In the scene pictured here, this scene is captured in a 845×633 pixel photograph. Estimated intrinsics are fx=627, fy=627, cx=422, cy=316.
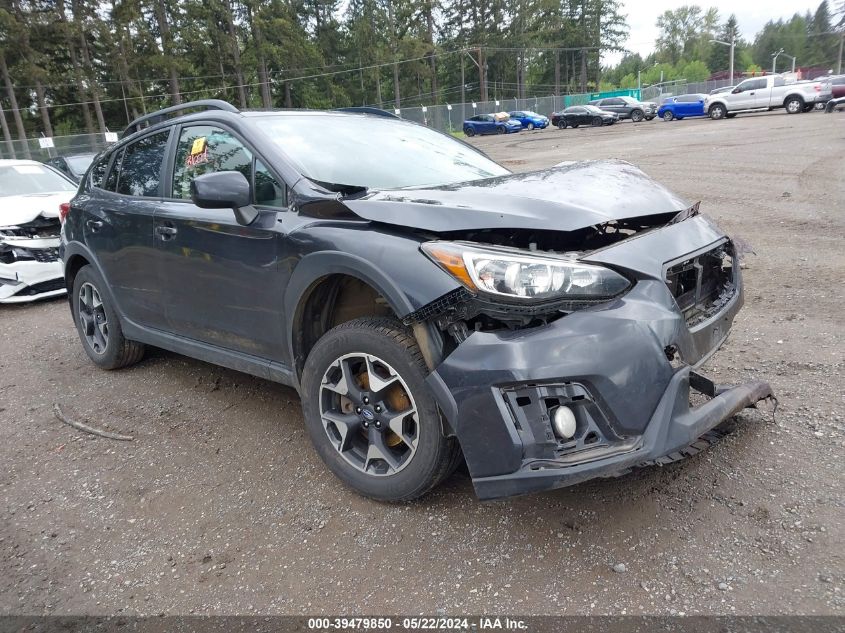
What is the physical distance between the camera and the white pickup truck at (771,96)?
28922mm

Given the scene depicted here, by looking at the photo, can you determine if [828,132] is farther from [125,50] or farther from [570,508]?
[125,50]

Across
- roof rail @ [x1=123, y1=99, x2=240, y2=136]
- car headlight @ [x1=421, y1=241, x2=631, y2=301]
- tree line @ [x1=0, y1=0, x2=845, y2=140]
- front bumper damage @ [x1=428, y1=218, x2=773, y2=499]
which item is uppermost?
tree line @ [x1=0, y1=0, x2=845, y2=140]

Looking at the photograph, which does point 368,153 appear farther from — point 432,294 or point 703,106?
point 703,106

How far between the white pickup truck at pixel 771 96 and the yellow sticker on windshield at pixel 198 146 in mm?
32721

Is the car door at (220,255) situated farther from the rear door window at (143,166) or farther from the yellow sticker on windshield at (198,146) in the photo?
the rear door window at (143,166)

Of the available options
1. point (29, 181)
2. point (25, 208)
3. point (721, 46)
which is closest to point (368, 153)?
point (25, 208)

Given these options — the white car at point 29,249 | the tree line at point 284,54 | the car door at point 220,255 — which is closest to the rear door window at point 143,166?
the car door at point 220,255

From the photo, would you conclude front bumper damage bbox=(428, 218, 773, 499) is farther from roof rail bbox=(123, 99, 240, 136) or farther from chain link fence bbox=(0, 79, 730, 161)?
chain link fence bbox=(0, 79, 730, 161)

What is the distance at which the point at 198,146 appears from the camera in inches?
143

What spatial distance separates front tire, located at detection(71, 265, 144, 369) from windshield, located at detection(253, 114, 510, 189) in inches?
79.7

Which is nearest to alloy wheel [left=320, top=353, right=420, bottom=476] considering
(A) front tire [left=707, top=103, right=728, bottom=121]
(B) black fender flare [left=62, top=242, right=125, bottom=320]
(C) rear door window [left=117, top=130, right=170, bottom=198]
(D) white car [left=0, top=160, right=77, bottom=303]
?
(C) rear door window [left=117, top=130, right=170, bottom=198]

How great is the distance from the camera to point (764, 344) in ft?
13.5

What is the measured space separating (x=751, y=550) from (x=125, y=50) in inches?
2011

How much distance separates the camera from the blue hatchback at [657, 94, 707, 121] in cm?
3393
